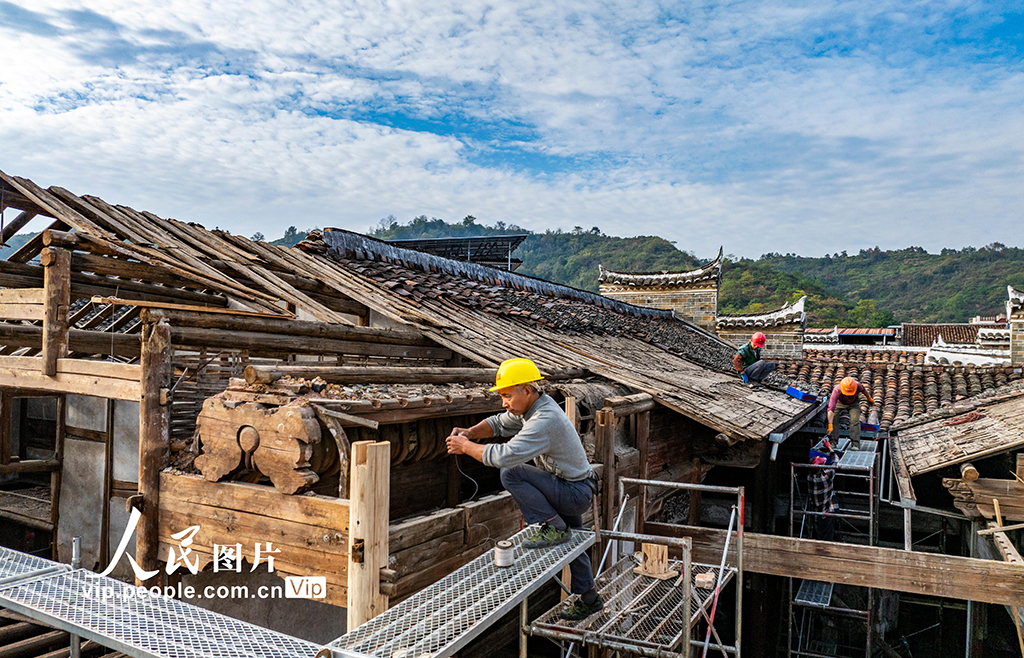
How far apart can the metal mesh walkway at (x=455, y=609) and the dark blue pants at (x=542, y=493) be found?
0.22 metres

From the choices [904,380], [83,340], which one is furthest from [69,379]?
[904,380]

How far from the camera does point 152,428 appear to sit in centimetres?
468

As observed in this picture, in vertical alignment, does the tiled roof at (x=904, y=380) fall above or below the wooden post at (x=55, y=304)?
below

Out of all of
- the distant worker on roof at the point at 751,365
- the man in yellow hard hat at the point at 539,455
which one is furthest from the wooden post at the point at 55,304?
the distant worker on roof at the point at 751,365

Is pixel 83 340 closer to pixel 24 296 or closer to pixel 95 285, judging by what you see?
pixel 95 285

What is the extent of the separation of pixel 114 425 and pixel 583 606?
231 inches

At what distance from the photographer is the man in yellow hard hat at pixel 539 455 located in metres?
3.90

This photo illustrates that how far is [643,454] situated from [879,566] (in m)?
2.66

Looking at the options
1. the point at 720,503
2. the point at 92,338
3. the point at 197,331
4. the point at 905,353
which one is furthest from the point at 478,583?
the point at 905,353

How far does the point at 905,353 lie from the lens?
3034 cm

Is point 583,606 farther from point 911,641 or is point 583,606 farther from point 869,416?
point 869,416

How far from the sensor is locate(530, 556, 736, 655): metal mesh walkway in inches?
164

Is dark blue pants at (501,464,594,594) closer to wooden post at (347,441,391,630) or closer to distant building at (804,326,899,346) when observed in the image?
wooden post at (347,441,391,630)

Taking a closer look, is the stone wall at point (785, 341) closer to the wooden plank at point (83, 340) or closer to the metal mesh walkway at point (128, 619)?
the wooden plank at point (83, 340)
